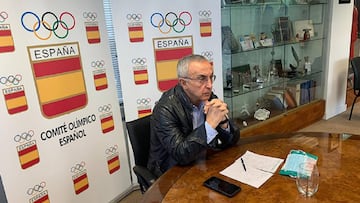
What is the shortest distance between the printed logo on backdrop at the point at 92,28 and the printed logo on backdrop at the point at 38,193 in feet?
3.52

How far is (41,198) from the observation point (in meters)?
1.96

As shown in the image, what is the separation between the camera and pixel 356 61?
12.6 ft

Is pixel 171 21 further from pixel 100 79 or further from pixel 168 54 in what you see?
pixel 100 79

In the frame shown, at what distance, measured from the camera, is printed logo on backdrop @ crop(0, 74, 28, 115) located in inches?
67.6

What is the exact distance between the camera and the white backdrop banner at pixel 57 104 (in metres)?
1.75

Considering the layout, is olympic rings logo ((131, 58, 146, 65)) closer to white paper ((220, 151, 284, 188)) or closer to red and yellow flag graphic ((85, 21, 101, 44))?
red and yellow flag graphic ((85, 21, 101, 44))

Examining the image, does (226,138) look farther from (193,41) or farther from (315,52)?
(315,52)

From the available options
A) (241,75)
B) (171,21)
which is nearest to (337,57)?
(241,75)

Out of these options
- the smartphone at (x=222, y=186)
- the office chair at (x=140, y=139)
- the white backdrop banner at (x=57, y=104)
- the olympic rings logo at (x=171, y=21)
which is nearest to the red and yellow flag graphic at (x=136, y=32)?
the olympic rings logo at (x=171, y=21)

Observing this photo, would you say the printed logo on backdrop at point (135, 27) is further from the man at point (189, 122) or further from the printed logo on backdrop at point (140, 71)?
the man at point (189, 122)

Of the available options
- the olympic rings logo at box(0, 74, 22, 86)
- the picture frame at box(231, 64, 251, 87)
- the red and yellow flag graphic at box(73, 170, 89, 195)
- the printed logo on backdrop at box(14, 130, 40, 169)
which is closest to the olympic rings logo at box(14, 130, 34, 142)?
the printed logo on backdrop at box(14, 130, 40, 169)

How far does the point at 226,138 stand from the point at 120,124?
117 cm

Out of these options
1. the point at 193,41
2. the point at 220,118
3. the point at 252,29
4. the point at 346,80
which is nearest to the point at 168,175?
the point at 220,118

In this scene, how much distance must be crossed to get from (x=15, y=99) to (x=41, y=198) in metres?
0.70
